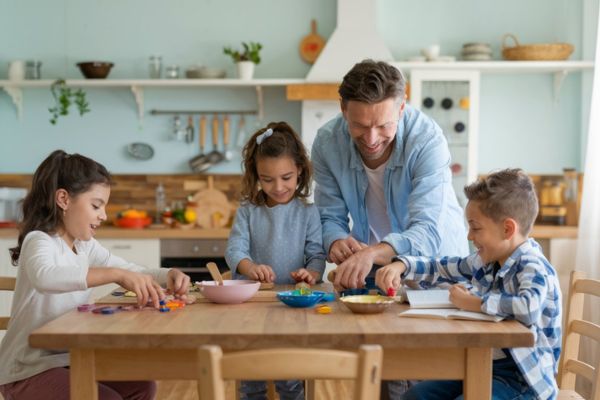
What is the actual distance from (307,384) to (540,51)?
3.49 m

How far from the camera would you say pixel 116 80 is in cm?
573

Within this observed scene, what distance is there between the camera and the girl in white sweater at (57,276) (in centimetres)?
231

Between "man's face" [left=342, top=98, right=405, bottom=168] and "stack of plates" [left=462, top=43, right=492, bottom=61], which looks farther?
"stack of plates" [left=462, top=43, right=492, bottom=61]

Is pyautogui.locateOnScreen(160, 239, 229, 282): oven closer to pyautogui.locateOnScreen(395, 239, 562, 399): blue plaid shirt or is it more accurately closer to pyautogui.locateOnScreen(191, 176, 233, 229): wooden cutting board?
pyautogui.locateOnScreen(191, 176, 233, 229): wooden cutting board

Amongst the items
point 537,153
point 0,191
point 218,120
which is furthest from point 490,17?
point 0,191

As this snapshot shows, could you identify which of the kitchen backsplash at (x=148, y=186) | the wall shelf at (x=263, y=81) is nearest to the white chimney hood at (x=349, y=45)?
the wall shelf at (x=263, y=81)

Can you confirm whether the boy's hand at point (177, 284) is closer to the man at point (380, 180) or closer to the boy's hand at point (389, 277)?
the man at point (380, 180)

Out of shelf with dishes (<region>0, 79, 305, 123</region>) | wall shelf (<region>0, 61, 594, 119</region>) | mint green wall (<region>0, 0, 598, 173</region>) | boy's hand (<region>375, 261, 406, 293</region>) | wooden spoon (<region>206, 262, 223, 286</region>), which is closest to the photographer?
boy's hand (<region>375, 261, 406, 293</region>)

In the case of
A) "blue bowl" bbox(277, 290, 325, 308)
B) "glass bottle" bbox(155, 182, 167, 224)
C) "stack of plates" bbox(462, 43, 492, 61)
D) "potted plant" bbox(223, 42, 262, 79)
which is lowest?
"glass bottle" bbox(155, 182, 167, 224)

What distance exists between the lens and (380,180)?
305cm

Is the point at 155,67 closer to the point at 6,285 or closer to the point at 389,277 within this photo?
the point at 6,285

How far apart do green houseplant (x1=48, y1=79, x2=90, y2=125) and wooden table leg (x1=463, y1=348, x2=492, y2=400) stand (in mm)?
4380

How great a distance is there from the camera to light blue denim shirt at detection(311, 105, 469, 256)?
2785 mm

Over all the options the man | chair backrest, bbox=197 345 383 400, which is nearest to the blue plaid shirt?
the man
